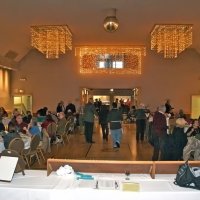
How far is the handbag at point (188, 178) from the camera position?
136 inches

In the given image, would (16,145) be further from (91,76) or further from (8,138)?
(91,76)

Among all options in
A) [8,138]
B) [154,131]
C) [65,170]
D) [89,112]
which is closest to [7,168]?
[65,170]

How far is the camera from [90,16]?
1138 centimetres

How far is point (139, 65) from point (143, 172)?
1411cm

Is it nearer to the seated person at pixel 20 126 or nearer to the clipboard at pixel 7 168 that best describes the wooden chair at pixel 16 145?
the seated person at pixel 20 126

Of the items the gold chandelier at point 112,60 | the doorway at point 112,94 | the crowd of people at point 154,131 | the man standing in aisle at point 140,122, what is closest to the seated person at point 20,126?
the crowd of people at point 154,131

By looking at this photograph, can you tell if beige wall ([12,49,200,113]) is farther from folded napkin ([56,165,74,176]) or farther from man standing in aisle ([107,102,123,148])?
folded napkin ([56,165,74,176])

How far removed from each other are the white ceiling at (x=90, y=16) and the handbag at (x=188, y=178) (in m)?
6.85

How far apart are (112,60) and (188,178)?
48.5 ft

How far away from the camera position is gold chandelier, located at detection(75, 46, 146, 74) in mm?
17484

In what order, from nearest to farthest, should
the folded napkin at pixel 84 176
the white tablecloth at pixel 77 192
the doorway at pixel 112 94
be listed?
the white tablecloth at pixel 77 192 → the folded napkin at pixel 84 176 → the doorway at pixel 112 94

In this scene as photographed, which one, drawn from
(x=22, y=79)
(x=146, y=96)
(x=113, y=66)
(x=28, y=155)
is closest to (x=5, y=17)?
(x=28, y=155)

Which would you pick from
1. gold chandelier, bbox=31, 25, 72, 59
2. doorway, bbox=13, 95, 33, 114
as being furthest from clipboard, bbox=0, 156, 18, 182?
doorway, bbox=13, 95, 33, 114

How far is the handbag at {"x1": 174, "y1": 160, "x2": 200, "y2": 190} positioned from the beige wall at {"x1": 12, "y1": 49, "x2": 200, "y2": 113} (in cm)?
1443
